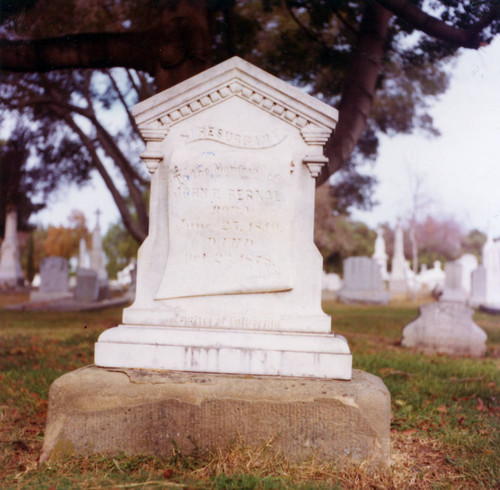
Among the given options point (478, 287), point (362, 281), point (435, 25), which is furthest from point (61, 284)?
point (435, 25)

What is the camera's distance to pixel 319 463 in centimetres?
268

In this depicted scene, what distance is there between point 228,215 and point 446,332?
5158mm

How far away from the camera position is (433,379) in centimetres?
493

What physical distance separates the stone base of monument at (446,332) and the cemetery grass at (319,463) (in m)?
0.88

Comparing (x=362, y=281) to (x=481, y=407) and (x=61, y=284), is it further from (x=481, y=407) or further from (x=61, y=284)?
(x=481, y=407)

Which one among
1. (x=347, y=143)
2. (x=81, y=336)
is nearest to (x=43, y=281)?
(x=81, y=336)

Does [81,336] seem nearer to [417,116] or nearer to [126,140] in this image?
[126,140]

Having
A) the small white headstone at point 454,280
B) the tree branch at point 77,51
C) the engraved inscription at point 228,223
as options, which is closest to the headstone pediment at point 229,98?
the engraved inscription at point 228,223

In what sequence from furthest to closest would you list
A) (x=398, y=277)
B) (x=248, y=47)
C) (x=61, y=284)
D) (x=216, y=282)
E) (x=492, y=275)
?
(x=398, y=277) → (x=61, y=284) → (x=492, y=275) → (x=248, y=47) → (x=216, y=282)

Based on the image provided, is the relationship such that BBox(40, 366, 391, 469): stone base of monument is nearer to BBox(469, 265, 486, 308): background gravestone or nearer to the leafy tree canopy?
the leafy tree canopy

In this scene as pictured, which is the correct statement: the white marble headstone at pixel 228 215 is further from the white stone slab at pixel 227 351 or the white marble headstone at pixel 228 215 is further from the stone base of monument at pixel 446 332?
the stone base of monument at pixel 446 332

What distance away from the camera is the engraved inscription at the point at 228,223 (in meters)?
3.17

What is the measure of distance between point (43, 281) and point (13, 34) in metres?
11.7

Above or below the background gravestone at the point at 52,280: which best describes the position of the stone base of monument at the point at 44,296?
below
